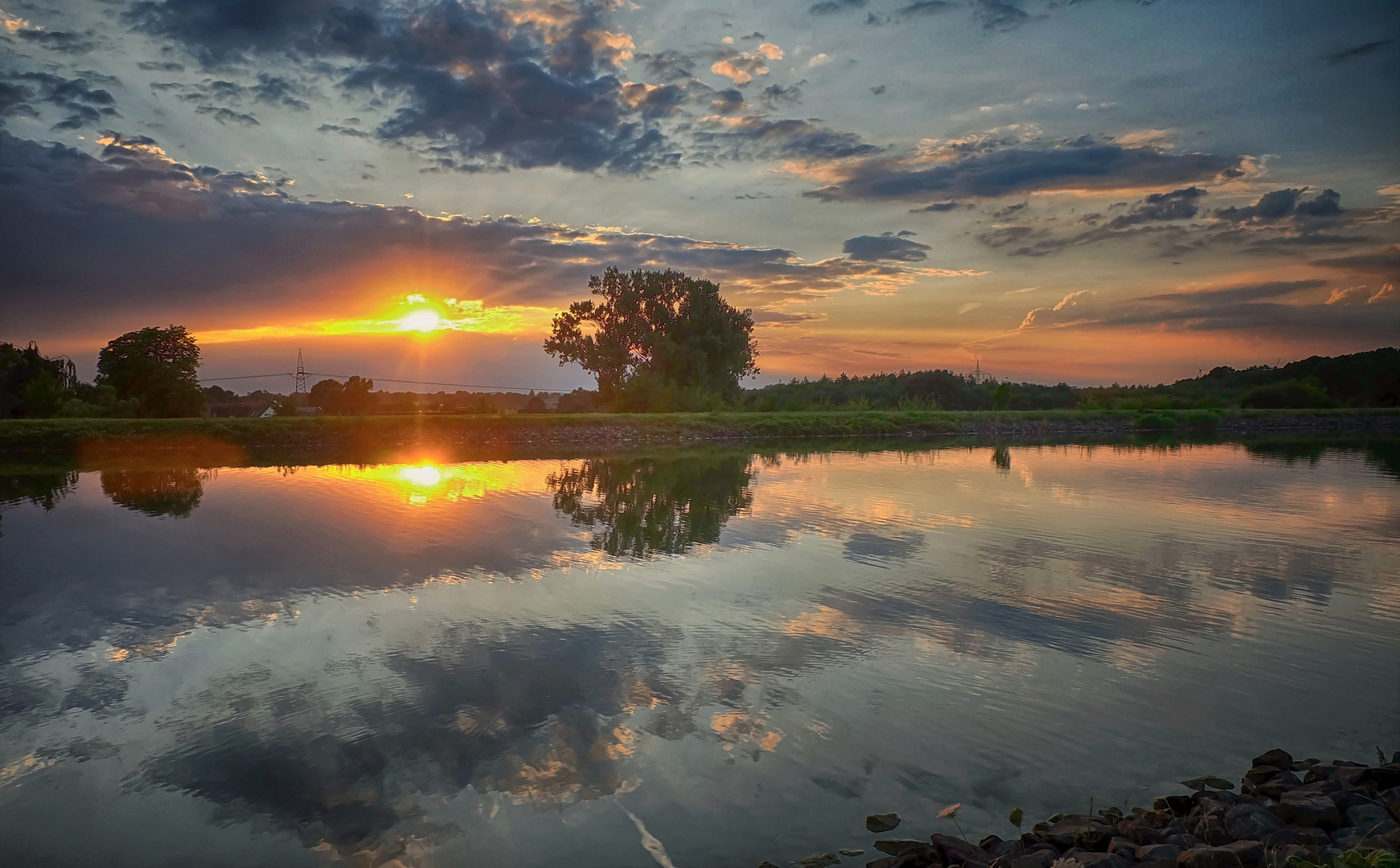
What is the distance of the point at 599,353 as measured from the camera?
63688mm

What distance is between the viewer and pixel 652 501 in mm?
19391

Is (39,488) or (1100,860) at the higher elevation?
(1100,860)

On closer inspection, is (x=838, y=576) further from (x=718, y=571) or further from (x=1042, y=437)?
(x=1042, y=437)

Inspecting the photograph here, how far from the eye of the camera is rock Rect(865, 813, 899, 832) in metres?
4.73

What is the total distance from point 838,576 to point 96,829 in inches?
331

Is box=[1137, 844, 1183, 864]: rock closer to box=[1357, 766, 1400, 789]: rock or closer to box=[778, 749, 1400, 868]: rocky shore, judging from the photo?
box=[778, 749, 1400, 868]: rocky shore

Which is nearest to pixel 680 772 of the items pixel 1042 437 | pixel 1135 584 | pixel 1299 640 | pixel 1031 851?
pixel 1031 851

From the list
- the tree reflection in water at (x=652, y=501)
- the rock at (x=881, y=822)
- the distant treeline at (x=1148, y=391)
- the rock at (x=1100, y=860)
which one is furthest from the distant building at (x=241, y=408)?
the rock at (x=1100, y=860)

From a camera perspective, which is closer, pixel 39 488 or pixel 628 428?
pixel 39 488

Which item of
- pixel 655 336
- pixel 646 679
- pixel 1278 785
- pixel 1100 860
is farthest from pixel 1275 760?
pixel 655 336

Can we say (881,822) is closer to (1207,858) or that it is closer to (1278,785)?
(1207,858)

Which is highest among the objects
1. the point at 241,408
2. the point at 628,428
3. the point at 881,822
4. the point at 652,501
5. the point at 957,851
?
the point at 241,408

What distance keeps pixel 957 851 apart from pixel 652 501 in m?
15.3

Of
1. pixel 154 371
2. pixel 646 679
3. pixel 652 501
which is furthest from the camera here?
pixel 154 371
